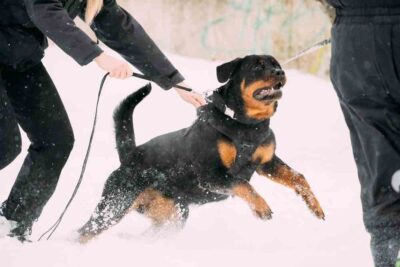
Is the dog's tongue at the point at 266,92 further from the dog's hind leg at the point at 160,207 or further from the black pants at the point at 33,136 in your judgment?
the black pants at the point at 33,136

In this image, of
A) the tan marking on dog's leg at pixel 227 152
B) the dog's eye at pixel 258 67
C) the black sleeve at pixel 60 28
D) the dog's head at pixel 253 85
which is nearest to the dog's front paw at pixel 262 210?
the tan marking on dog's leg at pixel 227 152

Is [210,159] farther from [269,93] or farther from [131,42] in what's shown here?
[131,42]

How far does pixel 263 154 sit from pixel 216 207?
3.02 ft

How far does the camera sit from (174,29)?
8695mm

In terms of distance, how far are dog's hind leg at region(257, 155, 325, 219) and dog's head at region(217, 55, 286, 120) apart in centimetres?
30

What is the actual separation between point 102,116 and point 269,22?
2889 millimetres

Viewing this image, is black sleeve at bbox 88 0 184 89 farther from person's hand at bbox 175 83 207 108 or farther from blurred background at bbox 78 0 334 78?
blurred background at bbox 78 0 334 78

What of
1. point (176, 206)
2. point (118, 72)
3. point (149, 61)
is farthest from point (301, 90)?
point (118, 72)

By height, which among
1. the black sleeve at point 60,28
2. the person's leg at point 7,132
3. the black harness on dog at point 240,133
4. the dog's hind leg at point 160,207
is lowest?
the dog's hind leg at point 160,207

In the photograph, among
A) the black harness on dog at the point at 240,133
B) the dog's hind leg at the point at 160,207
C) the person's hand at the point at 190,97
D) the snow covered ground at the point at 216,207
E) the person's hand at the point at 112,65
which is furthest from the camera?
the dog's hind leg at the point at 160,207

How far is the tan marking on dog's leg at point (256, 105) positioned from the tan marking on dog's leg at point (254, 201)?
0.43 meters

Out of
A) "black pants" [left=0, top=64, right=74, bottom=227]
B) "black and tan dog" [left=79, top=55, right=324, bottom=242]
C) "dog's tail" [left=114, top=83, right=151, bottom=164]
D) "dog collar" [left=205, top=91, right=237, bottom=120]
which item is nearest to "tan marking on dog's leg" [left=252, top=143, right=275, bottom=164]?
"black and tan dog" [left=79, top=55, right=324, bottom=242]

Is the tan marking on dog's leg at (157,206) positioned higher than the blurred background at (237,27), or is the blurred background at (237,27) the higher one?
the tan marking on dog's leg at (157,206)

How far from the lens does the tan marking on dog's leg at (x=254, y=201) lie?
10.6ft
